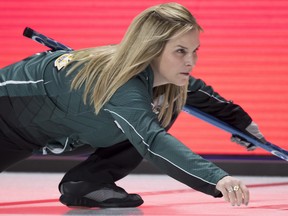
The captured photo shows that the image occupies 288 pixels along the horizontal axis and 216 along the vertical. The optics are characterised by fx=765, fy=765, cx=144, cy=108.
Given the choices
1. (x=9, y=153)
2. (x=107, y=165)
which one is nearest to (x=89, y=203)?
(x=107, y=165)

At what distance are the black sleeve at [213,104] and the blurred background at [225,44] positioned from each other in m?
1.57

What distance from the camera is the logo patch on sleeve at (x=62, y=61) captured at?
2.62 meters

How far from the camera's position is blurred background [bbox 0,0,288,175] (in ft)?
15.4

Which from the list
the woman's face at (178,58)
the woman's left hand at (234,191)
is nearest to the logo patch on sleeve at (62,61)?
the woman's face at (178,58)

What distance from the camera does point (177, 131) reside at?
4789mm

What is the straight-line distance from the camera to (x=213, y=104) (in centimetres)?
310

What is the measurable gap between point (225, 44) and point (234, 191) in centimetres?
288

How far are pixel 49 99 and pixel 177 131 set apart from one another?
86.8 inches

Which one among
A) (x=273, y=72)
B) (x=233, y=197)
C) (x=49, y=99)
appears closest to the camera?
(x=233, y=197)

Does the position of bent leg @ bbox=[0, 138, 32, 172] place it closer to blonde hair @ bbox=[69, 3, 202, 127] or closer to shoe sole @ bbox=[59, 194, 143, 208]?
shoe sole @ bbox=[59, 194, 143, 208]

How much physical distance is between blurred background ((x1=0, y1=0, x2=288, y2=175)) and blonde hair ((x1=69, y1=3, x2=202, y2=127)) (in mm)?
2300

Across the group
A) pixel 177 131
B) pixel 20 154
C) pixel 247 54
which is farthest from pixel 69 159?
pixel 20 154

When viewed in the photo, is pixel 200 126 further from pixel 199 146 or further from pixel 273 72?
pixel 273 72

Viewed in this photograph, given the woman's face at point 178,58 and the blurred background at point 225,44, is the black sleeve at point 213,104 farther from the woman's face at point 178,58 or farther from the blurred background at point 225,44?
the blurred background at point 225,44
